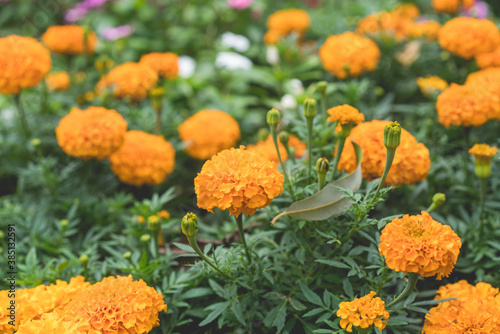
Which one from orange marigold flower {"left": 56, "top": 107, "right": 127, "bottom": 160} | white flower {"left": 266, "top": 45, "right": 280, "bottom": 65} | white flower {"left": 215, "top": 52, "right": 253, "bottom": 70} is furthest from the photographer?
white flower {"left": 215, "top": 52, "right": 253, "bottom": 70}

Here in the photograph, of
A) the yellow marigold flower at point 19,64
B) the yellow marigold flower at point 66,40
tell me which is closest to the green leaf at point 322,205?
the yellow marigold flower at point 19,64

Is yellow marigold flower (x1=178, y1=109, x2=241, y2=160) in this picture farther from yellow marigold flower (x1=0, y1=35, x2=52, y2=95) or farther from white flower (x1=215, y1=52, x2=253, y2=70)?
white flower (x1=215, y1=52, x2=253, y2=70)

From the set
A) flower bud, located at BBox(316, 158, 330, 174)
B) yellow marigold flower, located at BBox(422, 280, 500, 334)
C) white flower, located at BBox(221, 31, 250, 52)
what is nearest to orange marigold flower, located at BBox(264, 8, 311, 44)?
white flower, located at BBox(221, 31, 250, 52)

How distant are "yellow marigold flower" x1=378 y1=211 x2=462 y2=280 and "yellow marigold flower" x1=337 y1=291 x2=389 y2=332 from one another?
108 mm

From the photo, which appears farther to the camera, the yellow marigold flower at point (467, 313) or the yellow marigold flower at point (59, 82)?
the yellow marigold flower at point (59, 82)

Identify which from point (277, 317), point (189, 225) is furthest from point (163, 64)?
point (277, 317)

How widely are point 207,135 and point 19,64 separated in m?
0.85

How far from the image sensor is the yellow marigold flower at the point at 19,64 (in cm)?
182

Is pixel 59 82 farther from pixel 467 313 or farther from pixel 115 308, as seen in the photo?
pixel 467 313

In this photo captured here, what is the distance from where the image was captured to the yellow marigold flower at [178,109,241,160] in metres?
2.14

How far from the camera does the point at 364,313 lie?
1018 mm

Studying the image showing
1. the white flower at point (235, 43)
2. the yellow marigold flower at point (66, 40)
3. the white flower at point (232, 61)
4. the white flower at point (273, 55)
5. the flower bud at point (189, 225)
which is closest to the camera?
the flower bud at point (189, 225)

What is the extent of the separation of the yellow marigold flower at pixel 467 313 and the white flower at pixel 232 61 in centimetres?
210

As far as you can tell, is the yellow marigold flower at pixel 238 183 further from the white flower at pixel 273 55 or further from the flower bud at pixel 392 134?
the white flower at pixel 273 55
